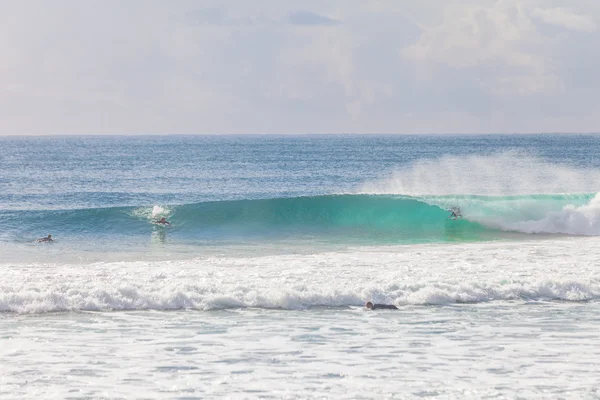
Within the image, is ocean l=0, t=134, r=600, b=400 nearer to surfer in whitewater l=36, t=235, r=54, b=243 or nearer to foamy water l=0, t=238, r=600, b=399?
foamy water l=0, t=238, r=600, b=399

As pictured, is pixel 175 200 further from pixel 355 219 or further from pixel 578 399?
pixel 578 399

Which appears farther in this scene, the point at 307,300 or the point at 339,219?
the point at 339,219

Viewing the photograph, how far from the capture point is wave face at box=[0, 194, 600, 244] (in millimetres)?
22625

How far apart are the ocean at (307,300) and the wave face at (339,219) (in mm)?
76

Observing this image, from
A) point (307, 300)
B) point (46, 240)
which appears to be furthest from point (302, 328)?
point (46, 240)

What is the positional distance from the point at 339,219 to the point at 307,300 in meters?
11.9

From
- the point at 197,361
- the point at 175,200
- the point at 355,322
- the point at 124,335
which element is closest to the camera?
the point at 197,361

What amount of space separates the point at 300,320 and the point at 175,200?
23.3 m

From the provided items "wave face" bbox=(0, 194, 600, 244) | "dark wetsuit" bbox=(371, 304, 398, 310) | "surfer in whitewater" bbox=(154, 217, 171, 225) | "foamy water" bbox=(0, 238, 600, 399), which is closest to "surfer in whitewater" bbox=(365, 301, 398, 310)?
"dark wetsuit" bbox=(371, 304, 398, 310)

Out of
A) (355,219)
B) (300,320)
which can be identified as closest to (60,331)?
(300,320)

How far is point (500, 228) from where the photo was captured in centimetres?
2362

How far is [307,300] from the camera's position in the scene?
13.0 metres

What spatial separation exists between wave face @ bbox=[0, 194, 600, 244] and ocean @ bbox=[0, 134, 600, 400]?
0.08m

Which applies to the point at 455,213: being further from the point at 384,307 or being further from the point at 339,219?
the point at 384,307
